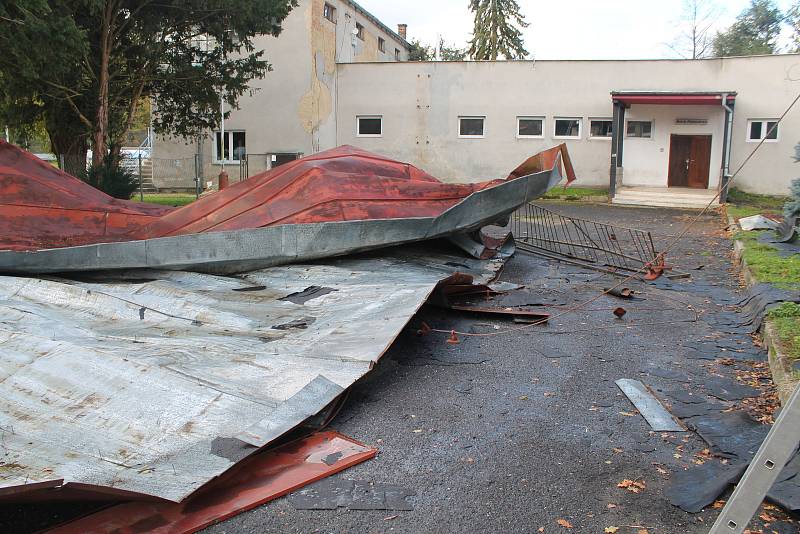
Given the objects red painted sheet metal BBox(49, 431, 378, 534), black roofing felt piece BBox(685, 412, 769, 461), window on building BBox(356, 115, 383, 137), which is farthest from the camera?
window on building BBox(356, 115, 383, 137)

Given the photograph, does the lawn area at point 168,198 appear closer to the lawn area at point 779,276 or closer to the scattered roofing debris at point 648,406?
the lawn area at point 779,276

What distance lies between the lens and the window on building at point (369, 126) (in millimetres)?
29531

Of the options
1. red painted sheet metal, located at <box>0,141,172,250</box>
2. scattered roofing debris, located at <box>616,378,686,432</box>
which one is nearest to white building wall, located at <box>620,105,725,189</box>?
red painted sheet metal, located at <box>0,141,172,250</box>

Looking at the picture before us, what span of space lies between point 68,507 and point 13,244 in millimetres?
5256

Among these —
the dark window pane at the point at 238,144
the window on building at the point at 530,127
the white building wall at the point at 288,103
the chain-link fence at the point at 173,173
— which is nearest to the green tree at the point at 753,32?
the window on building at the point at 530,127

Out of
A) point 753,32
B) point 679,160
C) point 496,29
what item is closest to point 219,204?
point 679,160

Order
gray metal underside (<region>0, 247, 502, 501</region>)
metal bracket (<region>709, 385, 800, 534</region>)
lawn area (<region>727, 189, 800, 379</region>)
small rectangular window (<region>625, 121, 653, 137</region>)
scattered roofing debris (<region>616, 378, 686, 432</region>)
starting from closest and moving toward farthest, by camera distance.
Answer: metal bracket (<region>709, 385, 800, 534</region>) → gray metal underside (<region>0, 247, 502, 501</region>) → scattered roofing debris (<region>616, 378, 686, 432</region>) → lawn area (<region>727, 189, 800, 379</region>) → small rectangular window (<region>625, 121, 653, 137</region>)

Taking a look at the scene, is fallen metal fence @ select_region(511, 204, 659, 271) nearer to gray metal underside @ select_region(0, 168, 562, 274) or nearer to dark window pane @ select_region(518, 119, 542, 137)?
gray metal underside @ select_region(0, 168, 562, 274)

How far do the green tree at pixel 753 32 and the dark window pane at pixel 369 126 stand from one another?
3289 centimetres

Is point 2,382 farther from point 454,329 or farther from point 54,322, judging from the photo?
point 454,329

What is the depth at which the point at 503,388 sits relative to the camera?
18.0 ft

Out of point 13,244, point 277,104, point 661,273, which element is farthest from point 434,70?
point 13,244

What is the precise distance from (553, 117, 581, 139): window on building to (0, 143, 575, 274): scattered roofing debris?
19.6 metres

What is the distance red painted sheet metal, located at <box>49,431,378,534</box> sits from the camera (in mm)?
3191
